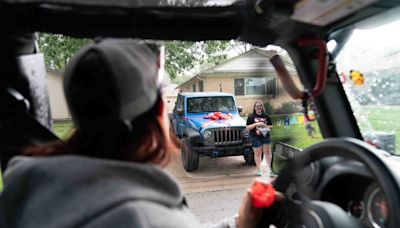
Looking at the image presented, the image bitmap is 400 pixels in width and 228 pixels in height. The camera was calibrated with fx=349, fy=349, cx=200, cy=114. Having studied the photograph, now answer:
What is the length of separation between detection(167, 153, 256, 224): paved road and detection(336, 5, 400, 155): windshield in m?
1.83

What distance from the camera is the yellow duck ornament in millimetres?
1773

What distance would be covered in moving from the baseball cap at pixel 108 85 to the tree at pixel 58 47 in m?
0.62

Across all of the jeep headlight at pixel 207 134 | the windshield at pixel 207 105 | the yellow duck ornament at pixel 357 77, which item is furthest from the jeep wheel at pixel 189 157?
the yellow duck ornament at pixel 357 77

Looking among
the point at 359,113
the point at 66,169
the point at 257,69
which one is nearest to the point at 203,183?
the point at 359,113

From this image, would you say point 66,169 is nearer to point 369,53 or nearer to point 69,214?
point 69,214

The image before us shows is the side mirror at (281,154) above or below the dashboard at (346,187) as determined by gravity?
above

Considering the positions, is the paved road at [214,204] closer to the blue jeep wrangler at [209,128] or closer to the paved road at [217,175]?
the paved road at [217,175]

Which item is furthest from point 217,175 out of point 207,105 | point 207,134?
point 207,105

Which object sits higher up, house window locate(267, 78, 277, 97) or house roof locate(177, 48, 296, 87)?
house roof locate(177, 48, 296, 87)

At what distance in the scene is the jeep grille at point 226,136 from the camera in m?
7.81

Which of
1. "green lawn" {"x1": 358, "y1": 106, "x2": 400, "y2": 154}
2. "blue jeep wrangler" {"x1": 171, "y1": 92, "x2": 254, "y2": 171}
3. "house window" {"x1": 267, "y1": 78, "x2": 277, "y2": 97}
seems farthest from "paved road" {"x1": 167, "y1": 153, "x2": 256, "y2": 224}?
"house window" {"x1": 267, "y1": 78, "x2": 277, "y2": 97}

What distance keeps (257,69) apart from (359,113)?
2.49ft

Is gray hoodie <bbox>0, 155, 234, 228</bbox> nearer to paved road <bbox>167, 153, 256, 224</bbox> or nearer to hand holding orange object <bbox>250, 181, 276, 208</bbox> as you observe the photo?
hand holding orange object <bbox>250, 181, 276, 208</bbox>

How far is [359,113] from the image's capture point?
185 cm
